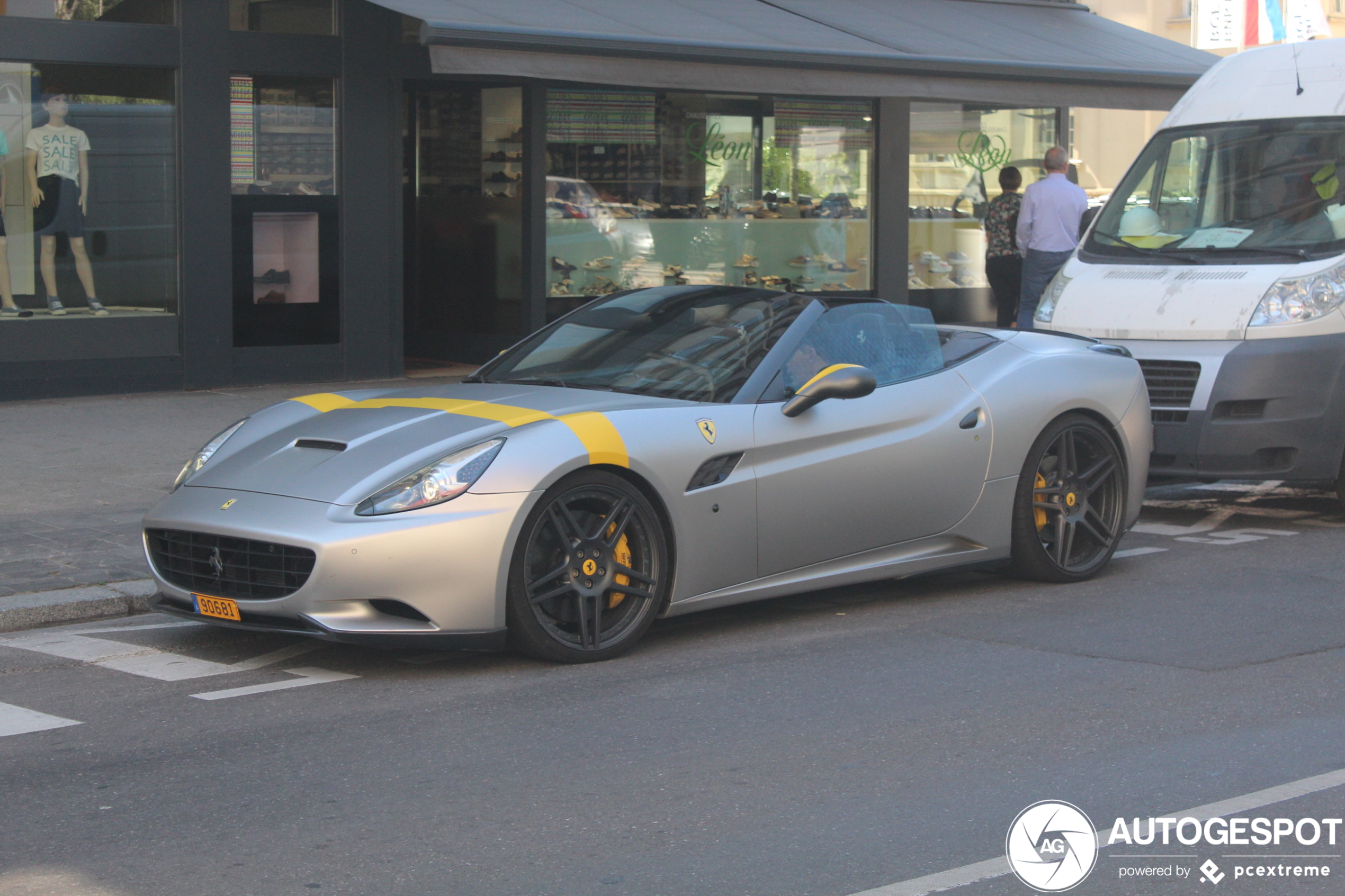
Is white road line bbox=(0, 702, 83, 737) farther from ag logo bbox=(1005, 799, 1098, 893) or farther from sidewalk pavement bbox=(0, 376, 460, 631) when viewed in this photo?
ag logo bbox=(1005, 799, 1098, 893)

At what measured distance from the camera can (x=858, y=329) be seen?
6.95 metres

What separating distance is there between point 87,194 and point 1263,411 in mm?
9108

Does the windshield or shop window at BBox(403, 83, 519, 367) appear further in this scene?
shop window at BBox(403, 83, 519, 367)

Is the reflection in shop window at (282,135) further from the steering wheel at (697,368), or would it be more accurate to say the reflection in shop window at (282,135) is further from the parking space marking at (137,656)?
the steering wheel at (697,368)

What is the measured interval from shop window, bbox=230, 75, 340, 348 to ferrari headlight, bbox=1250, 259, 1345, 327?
316 inches

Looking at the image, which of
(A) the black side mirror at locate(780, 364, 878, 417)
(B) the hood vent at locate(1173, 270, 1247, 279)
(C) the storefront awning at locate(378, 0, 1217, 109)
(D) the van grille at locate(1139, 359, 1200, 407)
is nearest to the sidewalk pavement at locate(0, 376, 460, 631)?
(A) the black side mirror at locate(780, 364, 878, 417)

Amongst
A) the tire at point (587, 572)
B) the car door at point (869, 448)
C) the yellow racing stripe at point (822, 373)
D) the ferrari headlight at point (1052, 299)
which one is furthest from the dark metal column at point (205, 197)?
the tire at point (587, 572)

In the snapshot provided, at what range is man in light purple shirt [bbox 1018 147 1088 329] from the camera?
14.5 meters

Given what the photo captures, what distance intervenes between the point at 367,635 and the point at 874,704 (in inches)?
68.8

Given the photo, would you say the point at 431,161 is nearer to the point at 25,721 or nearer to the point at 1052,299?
the point at 1052,299

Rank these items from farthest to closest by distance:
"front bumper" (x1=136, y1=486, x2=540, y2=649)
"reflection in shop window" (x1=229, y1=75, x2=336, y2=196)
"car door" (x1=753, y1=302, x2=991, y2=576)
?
"reflection in shop window" (x1=229, y1=75, x2=336, y2=196)
"car door" (x1=753, y1=302, x2=991, y2=576)
"front bumper" (x1=136, y1=486, x2=540, y2=649)

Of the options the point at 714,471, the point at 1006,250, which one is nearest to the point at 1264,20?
the point at 1006,250

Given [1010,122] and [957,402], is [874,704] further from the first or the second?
[1010,122]

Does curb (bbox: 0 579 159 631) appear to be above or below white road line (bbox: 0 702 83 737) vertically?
above
